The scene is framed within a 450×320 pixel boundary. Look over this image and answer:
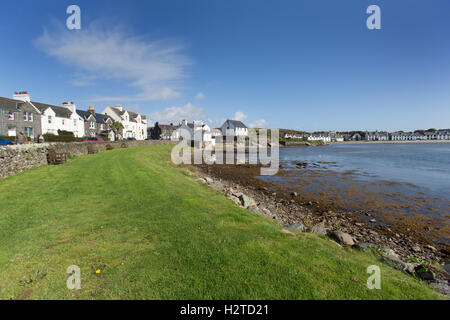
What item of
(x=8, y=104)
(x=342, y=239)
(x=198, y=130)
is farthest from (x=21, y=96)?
(x=342, y=239)

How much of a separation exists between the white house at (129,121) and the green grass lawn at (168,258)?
77595 mm

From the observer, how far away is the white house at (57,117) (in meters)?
45.5

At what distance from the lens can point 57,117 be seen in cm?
4966

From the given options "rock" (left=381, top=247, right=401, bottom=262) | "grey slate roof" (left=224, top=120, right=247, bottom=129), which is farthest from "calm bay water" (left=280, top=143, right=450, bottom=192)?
"grey slate roof" (left=224, top=120, right=247, bottom=129)

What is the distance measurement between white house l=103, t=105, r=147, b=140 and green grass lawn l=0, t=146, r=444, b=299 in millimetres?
77595

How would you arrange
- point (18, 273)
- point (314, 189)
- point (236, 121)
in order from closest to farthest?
point (18, 273)
point (314, 189)
point (236, 121)

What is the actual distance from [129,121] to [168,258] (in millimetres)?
88160

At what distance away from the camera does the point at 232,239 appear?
20.0 ft

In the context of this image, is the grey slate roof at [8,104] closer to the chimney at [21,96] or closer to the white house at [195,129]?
the chimney at [21,96]
